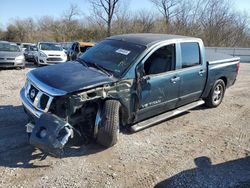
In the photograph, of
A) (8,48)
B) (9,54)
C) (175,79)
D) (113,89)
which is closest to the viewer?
(113,89)

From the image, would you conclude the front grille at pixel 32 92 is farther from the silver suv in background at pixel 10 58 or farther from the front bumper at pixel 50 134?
the silver suv in background at pixel 10 58

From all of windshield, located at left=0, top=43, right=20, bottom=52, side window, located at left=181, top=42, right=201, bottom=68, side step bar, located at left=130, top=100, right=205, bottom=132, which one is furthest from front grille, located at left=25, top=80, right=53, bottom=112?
windshield, located at left=0, top=43, right=20, bottom=52

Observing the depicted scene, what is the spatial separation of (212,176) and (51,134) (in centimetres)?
234

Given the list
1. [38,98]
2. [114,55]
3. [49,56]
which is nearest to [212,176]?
[114,55]

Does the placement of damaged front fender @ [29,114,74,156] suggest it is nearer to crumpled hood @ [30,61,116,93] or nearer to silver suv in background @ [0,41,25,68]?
crumpled hood @ [30,61,116,93]

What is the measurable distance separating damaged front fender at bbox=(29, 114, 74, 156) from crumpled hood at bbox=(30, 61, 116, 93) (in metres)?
0.48

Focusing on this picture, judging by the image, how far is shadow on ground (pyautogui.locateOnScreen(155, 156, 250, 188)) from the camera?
3559 millimetres

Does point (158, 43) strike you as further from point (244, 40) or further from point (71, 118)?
point (244, 40)

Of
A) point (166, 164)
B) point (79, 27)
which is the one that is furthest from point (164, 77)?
point (79, 27)

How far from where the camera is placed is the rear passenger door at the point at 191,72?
5555mm

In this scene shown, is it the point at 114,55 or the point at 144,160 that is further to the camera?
the point at 114,55

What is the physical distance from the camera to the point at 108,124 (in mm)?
4125

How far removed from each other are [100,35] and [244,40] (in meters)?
22.0

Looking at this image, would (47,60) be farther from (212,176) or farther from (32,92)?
(212,176)
